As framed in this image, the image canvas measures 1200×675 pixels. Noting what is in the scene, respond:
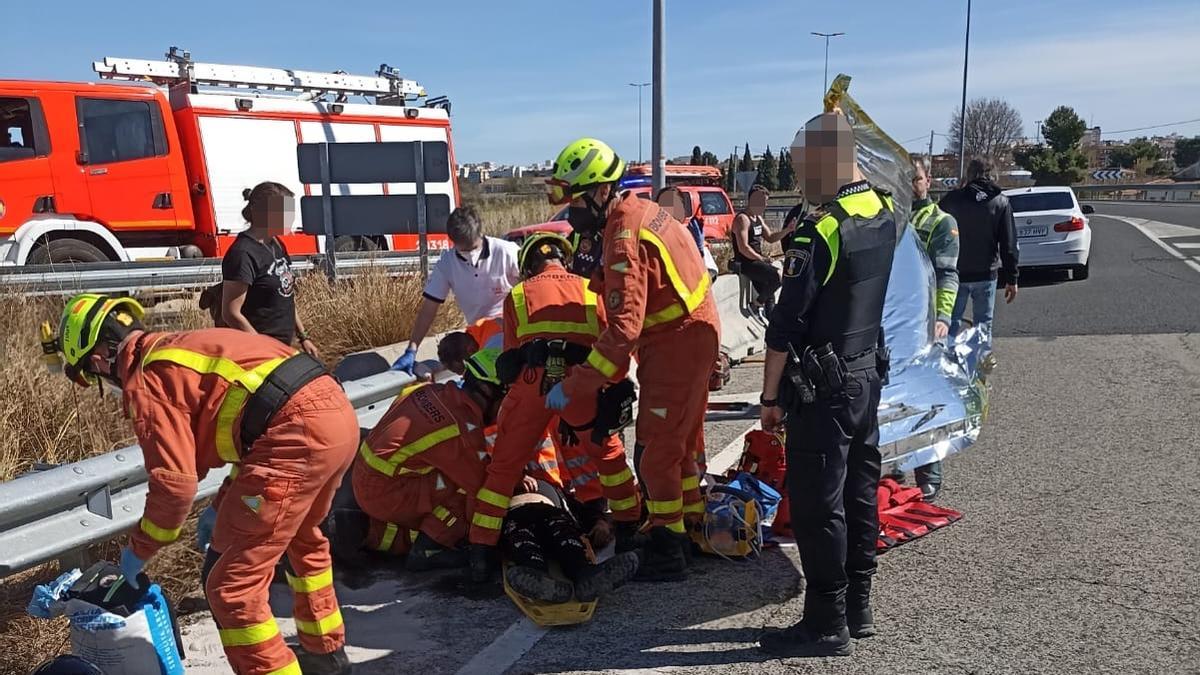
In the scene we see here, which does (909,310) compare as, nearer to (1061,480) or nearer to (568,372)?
(1061,480)

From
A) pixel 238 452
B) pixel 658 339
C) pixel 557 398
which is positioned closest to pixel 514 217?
pixel 658 339

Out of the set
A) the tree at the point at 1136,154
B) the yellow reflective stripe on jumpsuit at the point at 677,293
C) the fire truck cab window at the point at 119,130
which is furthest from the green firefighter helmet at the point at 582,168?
the tree at the point at 1136,154

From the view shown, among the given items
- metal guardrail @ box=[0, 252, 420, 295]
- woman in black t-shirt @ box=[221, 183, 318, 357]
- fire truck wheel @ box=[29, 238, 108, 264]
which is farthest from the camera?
fire truck wheel @ box=[29, 238, 108, 264]

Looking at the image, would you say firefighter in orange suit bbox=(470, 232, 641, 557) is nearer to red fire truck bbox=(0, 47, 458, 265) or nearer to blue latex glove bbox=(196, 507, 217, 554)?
blue latex glove bbox=(196, 507, 217, 554)

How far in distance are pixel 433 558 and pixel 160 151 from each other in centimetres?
902

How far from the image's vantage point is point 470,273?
243 inches

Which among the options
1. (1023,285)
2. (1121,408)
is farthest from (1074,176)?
(1121,408)

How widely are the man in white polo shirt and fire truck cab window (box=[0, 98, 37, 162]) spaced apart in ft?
22.0

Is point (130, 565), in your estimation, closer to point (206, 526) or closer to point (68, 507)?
point (68, 507)

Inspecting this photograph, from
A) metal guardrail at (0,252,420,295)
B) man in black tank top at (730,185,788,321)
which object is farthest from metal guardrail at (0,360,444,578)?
man in black tank top at (730,185,788,321)

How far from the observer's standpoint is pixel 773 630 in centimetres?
375

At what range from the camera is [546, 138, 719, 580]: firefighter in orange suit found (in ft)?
13.3

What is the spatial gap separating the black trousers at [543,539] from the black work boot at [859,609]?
1.10 meters

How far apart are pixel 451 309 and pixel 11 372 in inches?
165
